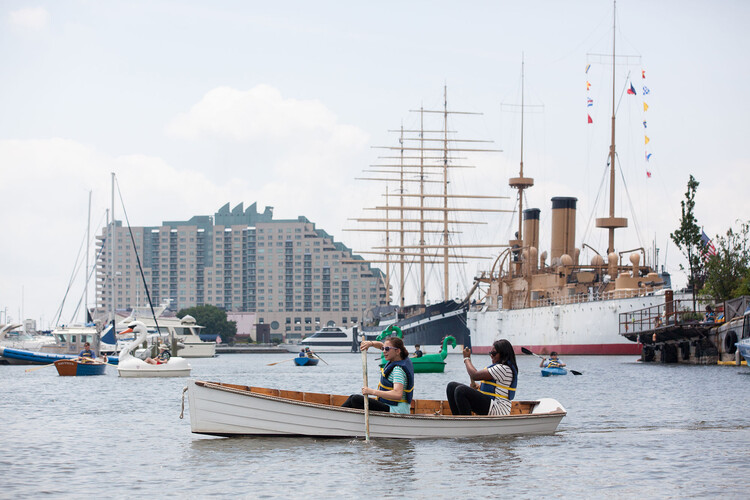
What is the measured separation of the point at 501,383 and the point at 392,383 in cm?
215

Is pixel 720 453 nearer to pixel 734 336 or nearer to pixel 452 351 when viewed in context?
pixel 734 336

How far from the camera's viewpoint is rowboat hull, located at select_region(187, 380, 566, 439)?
20.0m

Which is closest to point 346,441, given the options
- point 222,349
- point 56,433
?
point 56,433

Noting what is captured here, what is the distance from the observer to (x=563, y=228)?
98250 millimetres

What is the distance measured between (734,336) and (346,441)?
3839cm

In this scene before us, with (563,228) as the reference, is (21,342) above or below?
below

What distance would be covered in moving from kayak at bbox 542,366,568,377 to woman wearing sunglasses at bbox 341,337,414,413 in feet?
107

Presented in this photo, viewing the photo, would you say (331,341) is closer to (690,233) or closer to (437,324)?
(437,324)

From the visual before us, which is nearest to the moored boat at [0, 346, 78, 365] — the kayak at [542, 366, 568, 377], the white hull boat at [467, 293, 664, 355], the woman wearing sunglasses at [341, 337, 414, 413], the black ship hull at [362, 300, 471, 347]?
the kayak at [542, 366, 568, 377]

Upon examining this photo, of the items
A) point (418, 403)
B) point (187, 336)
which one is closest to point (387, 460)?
point (418, 403)

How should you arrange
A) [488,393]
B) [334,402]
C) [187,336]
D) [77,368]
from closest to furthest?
1. [488,393]
2. [334,402]
3. [77,368]
4. [187,336]

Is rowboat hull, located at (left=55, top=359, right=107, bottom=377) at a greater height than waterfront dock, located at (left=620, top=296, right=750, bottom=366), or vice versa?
waterfront dock, located at (left=620, top=296, right=750, bottom=366)

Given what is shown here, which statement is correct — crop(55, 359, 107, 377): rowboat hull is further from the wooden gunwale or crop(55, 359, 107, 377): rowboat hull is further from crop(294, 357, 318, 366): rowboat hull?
the wooden gunwale

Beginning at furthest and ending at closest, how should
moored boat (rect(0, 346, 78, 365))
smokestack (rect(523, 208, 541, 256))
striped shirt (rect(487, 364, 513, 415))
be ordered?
smokestack (rect(523, 208, 541, 256)) → moored boat (rect(0, 346, 78, 365)) → striped shirt (rect(487, 364, 513, 415))
